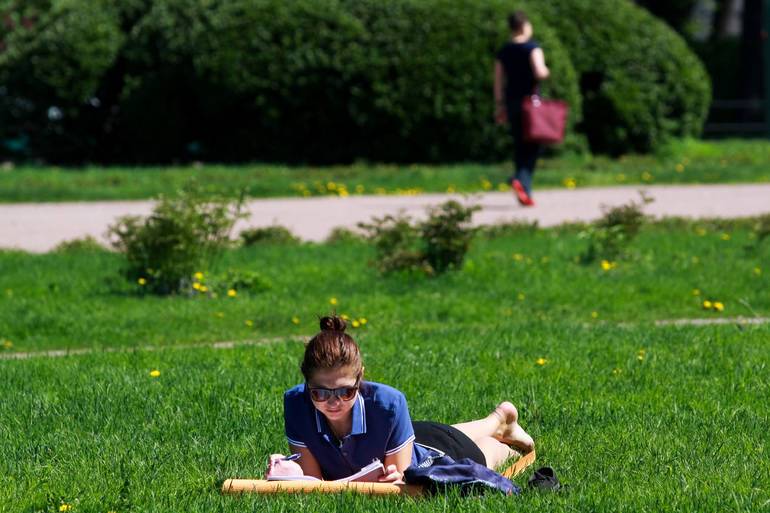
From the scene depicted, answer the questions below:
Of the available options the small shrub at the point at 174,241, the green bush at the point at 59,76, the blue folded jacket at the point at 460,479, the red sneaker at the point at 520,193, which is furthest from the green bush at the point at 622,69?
the blue folded jacket at the point at 460,479

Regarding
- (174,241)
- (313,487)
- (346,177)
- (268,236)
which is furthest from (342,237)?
(313,487)

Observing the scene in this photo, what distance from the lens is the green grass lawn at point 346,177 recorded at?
15.3 meters

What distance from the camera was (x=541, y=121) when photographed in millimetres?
13523

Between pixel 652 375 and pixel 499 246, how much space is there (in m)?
4.50

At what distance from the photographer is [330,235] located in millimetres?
11922

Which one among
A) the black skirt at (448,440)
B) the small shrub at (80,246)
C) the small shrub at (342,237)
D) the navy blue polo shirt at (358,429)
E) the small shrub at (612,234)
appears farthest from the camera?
the small shrub at (342,237)

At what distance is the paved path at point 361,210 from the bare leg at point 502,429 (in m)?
6.62

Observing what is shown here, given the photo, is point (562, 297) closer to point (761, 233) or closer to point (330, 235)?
point (761, 233)

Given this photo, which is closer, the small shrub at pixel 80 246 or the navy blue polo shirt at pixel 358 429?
the navy blue polo shirt at pixel 358 429

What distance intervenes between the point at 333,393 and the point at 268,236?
6.97m

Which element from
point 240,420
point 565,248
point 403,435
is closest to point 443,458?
point 403,435

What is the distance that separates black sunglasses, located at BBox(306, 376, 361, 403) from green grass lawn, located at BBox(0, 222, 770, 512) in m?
0.33

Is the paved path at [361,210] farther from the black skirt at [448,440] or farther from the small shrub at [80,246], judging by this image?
the black skirt at [448,440]

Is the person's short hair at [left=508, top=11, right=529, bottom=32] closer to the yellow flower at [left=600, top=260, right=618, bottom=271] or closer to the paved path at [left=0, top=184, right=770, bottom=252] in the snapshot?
the paved path at [left=0, top=184, right=770, bottom=252]
